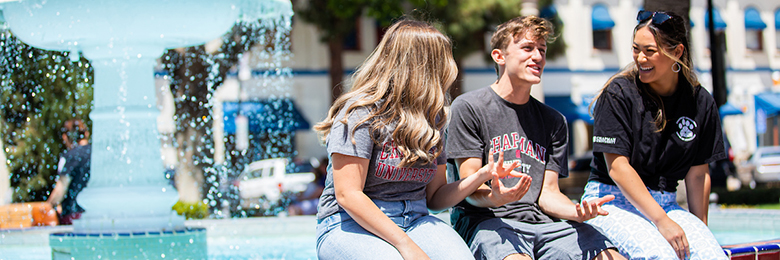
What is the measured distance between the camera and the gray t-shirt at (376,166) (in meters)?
2.73

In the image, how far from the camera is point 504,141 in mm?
3264

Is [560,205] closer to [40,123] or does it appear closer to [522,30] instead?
[522,30]

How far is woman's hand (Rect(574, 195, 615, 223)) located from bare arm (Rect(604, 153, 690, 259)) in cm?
33

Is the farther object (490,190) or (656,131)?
(656,131)

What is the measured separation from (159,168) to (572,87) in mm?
20795

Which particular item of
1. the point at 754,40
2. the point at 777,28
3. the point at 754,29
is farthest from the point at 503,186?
the point at 754,40

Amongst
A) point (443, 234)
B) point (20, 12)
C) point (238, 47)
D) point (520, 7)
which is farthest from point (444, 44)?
point (520, 7)

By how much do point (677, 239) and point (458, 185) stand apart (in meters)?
0.92

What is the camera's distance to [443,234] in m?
2.86

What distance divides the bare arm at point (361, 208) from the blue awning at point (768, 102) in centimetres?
2488

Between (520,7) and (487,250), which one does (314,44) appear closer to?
(520,7)

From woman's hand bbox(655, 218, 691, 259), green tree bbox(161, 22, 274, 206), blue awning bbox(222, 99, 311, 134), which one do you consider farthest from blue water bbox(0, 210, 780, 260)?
blue awning bbox(222, 99, 311, 134)

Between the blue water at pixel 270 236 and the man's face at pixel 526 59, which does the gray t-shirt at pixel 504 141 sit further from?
the blue water at pixel 270 236

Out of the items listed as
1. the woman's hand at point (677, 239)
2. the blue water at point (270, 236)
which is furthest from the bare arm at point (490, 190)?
the blue water at point (270, 236)
